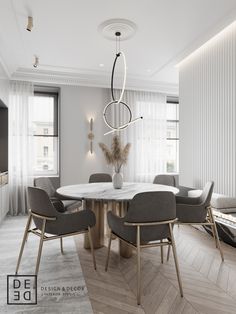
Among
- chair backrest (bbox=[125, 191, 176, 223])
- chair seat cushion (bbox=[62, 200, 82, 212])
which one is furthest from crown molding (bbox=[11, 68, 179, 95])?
chair backrest (bbox=[125, 191, 176, 223])

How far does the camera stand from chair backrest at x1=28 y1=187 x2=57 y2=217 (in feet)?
7.68

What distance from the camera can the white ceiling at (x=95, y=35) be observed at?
2.84m

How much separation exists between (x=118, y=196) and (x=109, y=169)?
3069mm

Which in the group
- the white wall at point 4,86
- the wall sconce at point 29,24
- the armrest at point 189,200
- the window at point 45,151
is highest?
the wall sconce at point 29,24

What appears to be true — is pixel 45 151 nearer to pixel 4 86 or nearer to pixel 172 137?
pixel 4 86

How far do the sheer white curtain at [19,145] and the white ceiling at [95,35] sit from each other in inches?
13.2

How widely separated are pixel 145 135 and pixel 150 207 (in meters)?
3.85

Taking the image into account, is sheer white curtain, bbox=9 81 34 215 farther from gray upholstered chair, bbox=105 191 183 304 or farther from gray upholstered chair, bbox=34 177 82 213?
gray upholstered chair, bbox=105 191 183 304


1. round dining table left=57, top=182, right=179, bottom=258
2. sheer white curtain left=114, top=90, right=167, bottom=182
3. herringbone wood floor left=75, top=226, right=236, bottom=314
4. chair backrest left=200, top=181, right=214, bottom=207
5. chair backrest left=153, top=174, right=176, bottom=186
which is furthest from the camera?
sheer white curtain left=114, top=90, right=167, bottom=182

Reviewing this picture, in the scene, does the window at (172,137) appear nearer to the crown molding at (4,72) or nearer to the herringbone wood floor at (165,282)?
the herringbone wood floor at (165,282)

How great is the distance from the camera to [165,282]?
2.35 meters

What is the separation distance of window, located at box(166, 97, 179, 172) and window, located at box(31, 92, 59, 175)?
2.72m

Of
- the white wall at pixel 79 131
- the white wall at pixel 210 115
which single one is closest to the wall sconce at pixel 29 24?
the white wall at pixel 79 131

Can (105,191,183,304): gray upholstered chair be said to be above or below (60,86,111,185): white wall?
below
